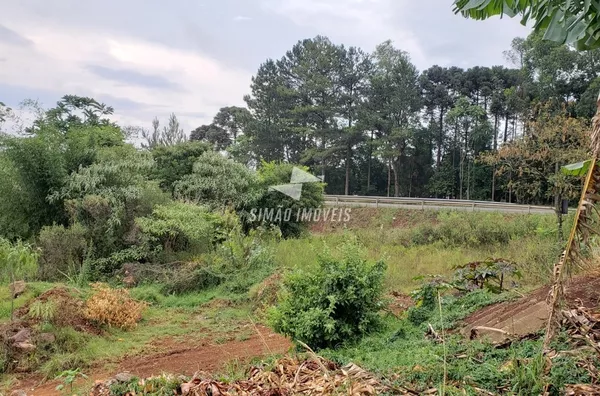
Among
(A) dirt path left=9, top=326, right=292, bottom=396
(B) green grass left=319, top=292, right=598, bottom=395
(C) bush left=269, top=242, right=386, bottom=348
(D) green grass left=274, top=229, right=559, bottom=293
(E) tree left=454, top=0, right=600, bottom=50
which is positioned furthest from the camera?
(D) green grass left=274, top=229, right=559, bottom=293

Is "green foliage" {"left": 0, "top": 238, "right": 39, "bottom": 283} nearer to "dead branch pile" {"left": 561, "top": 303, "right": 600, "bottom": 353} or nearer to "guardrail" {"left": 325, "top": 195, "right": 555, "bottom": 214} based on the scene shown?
"dead branch pile" {"left": 561, "top": 303, "right": 600, "bottom": 353}

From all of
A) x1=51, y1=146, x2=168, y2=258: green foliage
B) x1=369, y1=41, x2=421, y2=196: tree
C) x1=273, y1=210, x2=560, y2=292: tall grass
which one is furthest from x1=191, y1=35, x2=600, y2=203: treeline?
x1=51, y1=146, x2=168, y2=258: green foliage

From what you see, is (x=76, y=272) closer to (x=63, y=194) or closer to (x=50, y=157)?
(x=63, y=194)

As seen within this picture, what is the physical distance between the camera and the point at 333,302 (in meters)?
3.74

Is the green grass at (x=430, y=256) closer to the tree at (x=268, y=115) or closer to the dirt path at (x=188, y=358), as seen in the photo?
the dirt path at (x=188, y=358)

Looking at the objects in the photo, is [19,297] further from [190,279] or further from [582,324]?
[582,324]

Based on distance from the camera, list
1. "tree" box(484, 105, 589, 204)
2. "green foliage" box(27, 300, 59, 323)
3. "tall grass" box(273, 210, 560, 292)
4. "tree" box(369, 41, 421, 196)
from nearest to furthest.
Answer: "green foliage" box(27, 300, 59, 323) < "tall grass" box(273, 210, 560, 292) < "tree" box(484, 105, 589, 204) < "tree" box(369, 41, 421, 196)

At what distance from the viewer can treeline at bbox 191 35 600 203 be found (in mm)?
28375

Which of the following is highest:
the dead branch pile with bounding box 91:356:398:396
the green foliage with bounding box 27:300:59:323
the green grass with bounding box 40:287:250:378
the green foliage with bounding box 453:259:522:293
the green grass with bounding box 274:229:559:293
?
the green foliage with bounding box 453:259:522:293

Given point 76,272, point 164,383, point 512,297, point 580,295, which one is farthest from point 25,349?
point 580,295

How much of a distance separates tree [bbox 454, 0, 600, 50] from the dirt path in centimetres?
311

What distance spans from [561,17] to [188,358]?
4.34 meters

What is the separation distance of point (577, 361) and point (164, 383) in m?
2.15

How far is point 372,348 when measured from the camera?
3.35 metres
